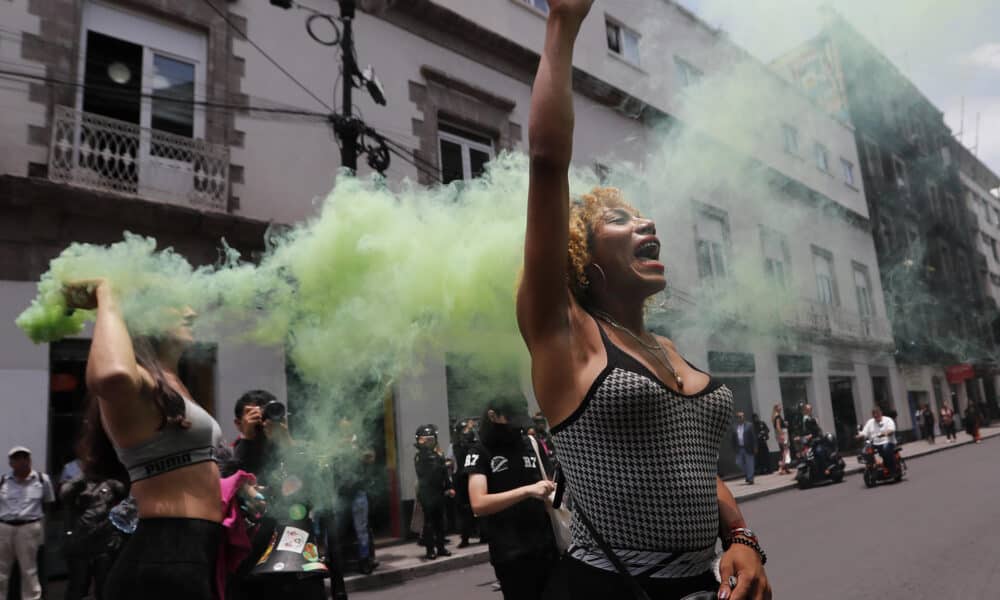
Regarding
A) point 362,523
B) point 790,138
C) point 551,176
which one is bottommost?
→ point 362,523

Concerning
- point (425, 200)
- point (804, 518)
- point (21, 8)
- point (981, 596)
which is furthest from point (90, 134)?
point (804, 518)

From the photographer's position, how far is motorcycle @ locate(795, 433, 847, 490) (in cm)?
1341

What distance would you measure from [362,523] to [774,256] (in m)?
7.48

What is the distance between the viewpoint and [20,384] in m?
6.94

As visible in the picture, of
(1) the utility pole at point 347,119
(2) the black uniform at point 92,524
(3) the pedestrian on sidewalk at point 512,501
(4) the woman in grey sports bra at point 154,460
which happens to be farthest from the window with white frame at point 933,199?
(4) the woman in grey sports bra at point 154,460

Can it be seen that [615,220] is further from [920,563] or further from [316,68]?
[316,68]

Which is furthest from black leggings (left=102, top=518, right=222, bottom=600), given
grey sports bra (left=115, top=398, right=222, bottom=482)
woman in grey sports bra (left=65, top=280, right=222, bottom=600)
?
grey sports bra (left=115, top=398, right=222, bottom=482)

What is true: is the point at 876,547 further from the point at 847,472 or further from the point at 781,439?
the point at 847,472

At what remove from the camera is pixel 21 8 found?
24.6 ft

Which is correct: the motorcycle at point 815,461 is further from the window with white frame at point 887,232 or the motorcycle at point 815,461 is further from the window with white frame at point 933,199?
the window with white frame at point 933,199

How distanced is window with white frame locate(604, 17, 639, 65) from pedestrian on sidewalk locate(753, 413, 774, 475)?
872 cm

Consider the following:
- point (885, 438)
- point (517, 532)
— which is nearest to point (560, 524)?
point (517, 532)

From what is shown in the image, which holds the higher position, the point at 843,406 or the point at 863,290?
the point at 863,290

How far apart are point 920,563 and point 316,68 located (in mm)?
9731
